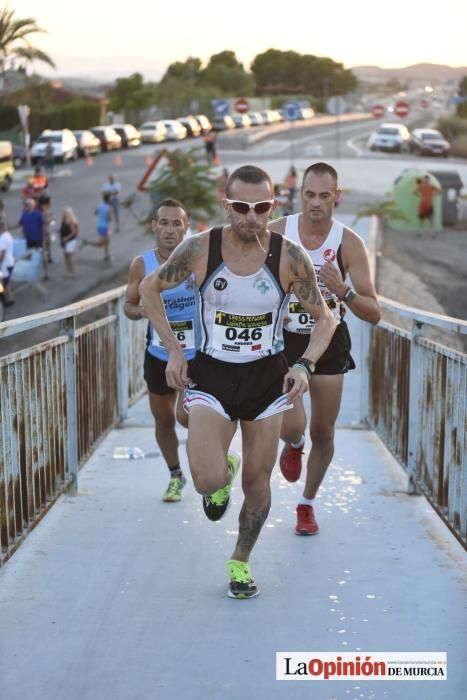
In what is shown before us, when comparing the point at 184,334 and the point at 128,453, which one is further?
the point at 128,453

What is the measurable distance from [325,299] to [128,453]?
285 centimetres

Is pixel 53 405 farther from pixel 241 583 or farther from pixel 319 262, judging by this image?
pixel 241 583

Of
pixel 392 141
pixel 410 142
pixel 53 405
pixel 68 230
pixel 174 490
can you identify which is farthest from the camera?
pixel 410 142

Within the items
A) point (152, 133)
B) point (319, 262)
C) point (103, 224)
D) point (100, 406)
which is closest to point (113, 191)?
point (103, 224)

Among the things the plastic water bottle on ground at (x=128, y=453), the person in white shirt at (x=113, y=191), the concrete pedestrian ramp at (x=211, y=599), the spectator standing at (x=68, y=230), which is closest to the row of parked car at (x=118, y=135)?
the person in white shirt at (x=113, y=191)

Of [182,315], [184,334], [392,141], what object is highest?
[182,315]

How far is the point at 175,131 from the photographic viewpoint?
72.1 meters

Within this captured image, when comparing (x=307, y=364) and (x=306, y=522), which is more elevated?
(x=307, y=364)

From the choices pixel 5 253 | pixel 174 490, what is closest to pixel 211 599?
pixel 174 490

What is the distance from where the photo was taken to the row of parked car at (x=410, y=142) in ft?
206

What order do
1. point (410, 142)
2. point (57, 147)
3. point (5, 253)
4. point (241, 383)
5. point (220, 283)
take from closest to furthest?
point (220, 283)
point (241, 383)
point (5, 253)
point (57, 147)
point (410, 142)

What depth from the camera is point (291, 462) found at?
6902 mm

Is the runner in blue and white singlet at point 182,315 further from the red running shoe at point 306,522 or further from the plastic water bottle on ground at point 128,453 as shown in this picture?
the plastic water bottle on ground at point 128,453

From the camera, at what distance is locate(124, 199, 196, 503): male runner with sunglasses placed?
6816 millimetres
